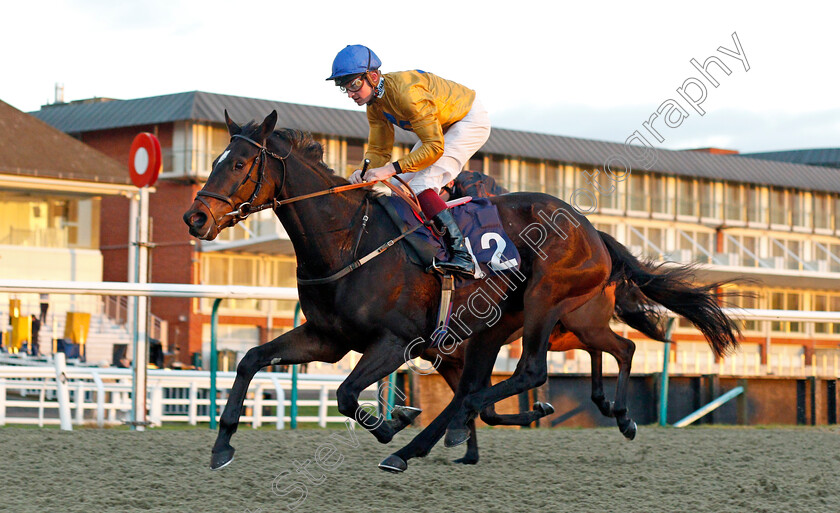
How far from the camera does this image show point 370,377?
4.03 metres

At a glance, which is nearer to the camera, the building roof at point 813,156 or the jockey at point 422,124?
the jockey at point 422,124

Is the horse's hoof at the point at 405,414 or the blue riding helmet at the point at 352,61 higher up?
the blue riding helmet at the point at 352,61

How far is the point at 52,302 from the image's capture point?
56.3 ft

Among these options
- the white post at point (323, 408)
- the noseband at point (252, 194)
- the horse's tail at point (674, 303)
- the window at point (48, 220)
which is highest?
the window at point (48, 220)

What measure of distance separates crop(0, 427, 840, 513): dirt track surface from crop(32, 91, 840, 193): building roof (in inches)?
698

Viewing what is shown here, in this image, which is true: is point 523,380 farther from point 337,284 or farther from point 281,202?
point 281,202

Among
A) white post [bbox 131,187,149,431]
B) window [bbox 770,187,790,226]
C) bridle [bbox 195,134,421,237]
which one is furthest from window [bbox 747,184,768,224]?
bridle [bbox 195,134,421,237]

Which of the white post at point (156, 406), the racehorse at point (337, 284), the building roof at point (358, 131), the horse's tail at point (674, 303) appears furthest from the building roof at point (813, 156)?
the racehorse at point (337, 284)

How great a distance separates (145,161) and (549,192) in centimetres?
2990

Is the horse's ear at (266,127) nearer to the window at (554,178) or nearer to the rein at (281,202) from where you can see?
the rein at (281,202)

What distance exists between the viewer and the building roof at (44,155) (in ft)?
69.5

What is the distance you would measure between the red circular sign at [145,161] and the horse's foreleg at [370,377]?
2.80m

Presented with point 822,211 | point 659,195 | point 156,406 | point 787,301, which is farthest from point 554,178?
point 156,406

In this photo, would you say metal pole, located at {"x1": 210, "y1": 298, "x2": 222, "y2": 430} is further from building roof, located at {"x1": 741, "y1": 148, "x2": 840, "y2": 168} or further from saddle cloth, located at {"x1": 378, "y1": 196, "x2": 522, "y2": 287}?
building roof, located at {"x1": 741, "y1": 148, "x2": 840, "y2": 168}
